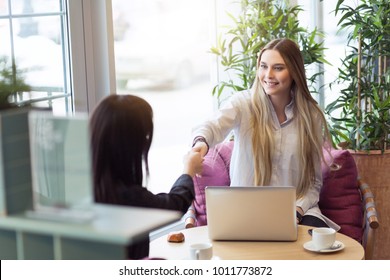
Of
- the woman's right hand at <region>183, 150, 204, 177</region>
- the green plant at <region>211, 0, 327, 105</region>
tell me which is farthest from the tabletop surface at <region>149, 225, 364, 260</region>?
the green plant at <region>211, 0, 327, 105</region>

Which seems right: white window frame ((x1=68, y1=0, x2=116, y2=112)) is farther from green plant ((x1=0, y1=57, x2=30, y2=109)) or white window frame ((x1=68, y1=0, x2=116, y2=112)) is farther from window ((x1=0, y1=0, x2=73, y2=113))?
green plant ((x1=0, y1=57, x2=30, y2=109))

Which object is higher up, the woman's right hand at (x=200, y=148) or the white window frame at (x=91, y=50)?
the white window frame at (x=91, y=50)

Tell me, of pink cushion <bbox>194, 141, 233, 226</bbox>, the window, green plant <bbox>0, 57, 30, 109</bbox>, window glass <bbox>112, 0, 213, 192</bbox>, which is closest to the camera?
green plant <bbox>0, 57, 30, 109</bbox>

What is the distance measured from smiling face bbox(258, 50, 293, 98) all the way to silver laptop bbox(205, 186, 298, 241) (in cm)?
78

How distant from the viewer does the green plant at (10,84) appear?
55.6 inches

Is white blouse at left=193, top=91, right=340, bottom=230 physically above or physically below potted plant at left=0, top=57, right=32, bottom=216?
below

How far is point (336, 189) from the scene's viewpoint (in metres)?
3.46

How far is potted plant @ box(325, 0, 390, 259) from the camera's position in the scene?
3756 millimetres

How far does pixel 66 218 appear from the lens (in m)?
1.27

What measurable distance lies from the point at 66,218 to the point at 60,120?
169mm

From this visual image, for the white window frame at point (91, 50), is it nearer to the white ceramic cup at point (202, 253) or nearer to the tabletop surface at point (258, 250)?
the tabletop surface at point (258, 250)

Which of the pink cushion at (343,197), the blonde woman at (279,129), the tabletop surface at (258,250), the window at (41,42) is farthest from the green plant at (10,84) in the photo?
the pink cushion at (343,197)

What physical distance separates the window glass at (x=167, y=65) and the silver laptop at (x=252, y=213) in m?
0.48
